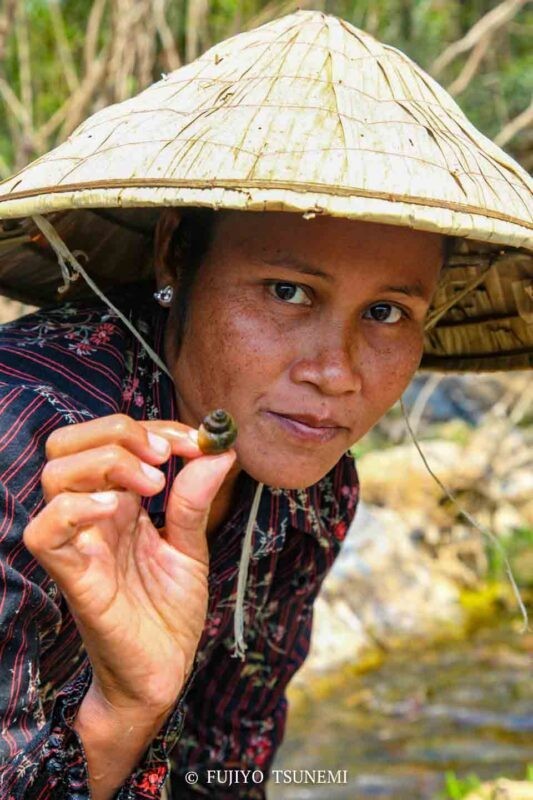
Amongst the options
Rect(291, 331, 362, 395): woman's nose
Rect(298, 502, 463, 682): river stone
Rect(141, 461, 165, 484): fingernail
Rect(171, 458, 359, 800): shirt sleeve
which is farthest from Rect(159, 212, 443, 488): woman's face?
Rect(298, 502, 463, 682): river stone

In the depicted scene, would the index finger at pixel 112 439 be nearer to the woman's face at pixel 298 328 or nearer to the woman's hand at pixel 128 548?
the woman's hand at pixel 128 548

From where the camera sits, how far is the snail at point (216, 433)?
126cm

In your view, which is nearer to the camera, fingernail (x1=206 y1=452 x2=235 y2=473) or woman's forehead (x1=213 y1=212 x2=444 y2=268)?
fingernail (x1=206 y1=452 x2=235 y2=473)

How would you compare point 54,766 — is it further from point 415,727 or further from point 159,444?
point 415,727

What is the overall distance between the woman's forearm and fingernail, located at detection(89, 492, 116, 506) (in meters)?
0.34

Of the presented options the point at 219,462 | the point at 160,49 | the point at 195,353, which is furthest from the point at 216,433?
the point at 160,49

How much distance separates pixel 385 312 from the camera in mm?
1701

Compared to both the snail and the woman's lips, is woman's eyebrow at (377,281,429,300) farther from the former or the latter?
the snail

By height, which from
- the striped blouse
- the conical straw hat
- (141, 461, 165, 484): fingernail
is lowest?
the striped blouse

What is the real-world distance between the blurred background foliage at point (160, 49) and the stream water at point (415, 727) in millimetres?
2349

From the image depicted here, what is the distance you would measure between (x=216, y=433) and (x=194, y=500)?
3.9 inches

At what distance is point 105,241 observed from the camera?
207cm

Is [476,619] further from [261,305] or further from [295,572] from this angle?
[261,305]

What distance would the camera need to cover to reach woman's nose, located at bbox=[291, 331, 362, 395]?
1.56 meters
